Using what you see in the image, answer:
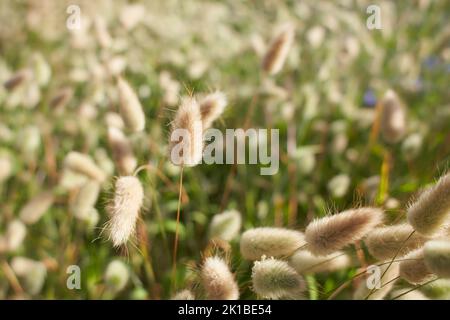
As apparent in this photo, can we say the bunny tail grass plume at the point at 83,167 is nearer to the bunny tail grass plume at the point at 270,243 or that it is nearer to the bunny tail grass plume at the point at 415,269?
the bunny tail grass plume at the point at 270,243

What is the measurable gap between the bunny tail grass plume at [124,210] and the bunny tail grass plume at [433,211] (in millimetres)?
552

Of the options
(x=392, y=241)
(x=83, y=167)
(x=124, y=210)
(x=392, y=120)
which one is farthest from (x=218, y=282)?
(x=392, y=120)

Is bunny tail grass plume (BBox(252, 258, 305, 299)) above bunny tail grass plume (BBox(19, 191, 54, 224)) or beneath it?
beneath

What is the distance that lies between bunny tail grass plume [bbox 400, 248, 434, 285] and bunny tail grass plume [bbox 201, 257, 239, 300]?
0.34m

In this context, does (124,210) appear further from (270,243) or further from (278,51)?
(278,51)

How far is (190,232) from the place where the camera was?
70.4 inches

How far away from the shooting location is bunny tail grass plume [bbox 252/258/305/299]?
876 millimetres

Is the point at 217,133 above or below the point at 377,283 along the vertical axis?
above

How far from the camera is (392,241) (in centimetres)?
92

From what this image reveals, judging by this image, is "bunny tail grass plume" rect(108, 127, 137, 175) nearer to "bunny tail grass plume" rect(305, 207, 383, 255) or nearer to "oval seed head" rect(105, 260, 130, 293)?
"oval seed head" rect(105, 260, 130, 293)

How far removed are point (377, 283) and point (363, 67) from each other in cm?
196

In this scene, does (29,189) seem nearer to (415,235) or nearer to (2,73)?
(2,73)

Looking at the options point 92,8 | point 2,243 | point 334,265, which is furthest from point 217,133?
point 92,8

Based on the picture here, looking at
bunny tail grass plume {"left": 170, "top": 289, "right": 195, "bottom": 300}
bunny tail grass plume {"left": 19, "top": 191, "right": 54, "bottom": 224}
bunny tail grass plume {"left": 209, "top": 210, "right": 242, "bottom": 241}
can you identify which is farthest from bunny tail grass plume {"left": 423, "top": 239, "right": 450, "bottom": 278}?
bunny tail grass plume {"left": 19, "top": 191, "right": 54, "bottom": 224}
